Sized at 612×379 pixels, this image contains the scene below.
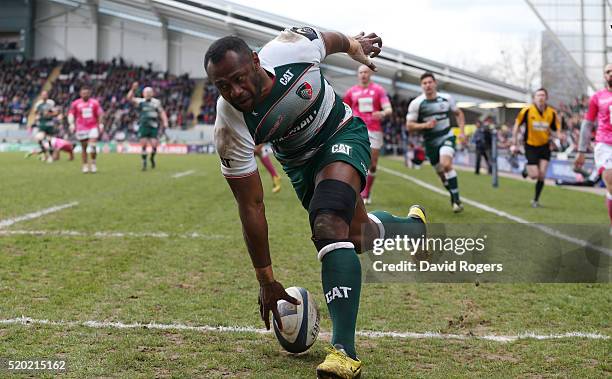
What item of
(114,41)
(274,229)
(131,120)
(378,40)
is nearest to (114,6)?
(114,41)

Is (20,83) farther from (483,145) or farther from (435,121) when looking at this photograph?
(435,121)

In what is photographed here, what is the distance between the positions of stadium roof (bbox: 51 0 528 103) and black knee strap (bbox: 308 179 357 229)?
40.2 m

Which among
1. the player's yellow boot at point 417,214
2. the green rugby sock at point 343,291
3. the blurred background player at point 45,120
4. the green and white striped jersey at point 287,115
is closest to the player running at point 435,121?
the player's yellow boot at point 417,214

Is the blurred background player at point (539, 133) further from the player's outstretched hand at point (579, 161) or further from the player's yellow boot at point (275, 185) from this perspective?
the player's yellow boot at point (275, 185)

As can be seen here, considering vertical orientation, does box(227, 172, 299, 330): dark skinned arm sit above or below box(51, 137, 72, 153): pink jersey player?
below

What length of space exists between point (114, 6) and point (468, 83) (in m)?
27.5

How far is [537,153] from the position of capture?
503 inches

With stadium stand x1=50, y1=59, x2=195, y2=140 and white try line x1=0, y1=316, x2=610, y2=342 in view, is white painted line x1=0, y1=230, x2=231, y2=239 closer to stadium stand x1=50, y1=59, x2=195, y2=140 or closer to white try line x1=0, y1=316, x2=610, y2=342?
white try line x1=0, y1=316, x2=610, y2=342

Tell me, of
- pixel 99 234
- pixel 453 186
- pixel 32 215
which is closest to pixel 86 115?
pixel 32 215

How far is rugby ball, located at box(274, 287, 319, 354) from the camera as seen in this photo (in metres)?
3.62

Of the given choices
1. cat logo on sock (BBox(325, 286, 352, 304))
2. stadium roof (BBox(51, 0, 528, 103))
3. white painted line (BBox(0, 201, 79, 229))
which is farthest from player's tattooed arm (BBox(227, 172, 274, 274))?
stadium roof (BBox(51, 0, 528, 103))

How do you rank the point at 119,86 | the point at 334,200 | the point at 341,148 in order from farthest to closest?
the point at 119,86
the point at 341,148
the point at 334,200

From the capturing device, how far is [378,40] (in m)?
4.66

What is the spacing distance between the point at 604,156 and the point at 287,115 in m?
5.67
